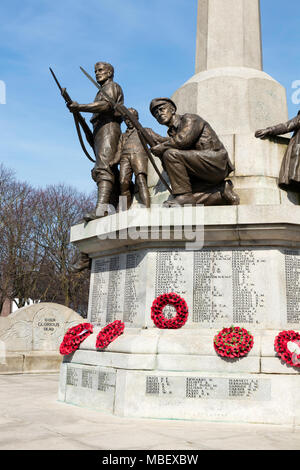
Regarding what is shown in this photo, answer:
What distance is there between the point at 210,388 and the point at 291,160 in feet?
12.7

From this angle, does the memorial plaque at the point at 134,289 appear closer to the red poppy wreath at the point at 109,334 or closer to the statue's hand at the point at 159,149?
the red poppy wreath at the point at 109,334

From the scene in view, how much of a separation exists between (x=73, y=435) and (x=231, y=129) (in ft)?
19.3

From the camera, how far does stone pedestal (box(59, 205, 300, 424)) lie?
20.3 ft

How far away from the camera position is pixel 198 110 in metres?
8.75

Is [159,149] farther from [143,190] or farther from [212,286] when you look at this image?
[212,286]

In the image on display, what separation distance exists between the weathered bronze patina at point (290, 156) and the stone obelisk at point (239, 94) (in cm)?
15

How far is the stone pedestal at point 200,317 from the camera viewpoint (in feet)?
20.3

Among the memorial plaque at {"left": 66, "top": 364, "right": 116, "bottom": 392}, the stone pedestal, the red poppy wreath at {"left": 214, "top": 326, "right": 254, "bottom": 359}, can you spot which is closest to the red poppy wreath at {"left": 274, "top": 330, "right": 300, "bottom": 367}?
the stone pedestal

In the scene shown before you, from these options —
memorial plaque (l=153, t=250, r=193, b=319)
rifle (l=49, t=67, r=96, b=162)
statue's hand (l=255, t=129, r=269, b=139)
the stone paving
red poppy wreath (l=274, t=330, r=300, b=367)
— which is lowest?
the stone paving

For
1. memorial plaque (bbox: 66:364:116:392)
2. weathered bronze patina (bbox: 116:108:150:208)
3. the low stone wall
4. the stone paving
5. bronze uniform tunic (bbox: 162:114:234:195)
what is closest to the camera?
the stone paving

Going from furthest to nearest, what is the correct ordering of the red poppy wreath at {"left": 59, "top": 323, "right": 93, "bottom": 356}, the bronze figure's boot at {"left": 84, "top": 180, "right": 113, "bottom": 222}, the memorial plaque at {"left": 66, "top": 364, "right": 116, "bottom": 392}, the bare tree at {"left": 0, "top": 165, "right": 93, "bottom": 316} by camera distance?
the bare tree at {"left": 0, "top": 165, "right": 93, "bottom": 316} → the bronze figure's boot at {"left": 84, "top": 180, "right": 113, "bottom": 222} → the red poppy wreath at {"left": 59, "top": 323, "right": 93, "bottom": 356} → the memorial plaque at {"left": 66, "top": 364, "right": 116, "bottom": 392}

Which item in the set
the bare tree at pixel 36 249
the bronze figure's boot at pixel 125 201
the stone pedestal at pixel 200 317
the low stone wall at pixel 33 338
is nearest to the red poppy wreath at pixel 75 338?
the stone pedestal at pixel 200 317

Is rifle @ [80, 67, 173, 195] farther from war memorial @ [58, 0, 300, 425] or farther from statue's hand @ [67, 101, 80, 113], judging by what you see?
statue's hand @ [67, 101, 80, 113]
